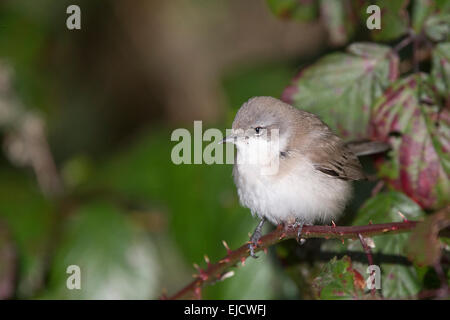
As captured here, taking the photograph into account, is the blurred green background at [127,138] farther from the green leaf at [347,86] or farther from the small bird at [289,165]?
the green leaf at [347,86]

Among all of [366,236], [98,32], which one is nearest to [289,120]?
[366,236]

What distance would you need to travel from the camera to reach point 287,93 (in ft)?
9.19

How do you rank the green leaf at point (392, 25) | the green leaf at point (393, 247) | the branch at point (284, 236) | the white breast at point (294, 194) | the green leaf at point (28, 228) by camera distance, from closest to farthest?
1. the branch at point (284, 236)
2. the green leaf at point (393, 247)
3. the green leaf at point (392, 25)
4. the white breast at point (294, 194)
5. the green leaf at point (28, 228)

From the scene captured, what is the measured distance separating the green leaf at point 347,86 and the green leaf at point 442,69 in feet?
0.67

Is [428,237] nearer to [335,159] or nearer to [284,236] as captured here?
[284,236]

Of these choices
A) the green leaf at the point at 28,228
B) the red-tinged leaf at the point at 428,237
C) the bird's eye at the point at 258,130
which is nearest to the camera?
the red-tinged leaf at the point at 428,237

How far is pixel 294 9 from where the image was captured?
10.0ft

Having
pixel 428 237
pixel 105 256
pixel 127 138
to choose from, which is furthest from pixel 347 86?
pixel 127 138

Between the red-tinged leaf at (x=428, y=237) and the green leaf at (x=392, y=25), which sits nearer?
the red-tinged leaf at (x=428, y=237)

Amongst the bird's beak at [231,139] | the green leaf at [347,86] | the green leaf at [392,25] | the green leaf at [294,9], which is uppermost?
the green leaf at [294,9]

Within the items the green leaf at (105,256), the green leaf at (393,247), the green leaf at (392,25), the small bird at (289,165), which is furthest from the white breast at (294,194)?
the green leaf at (105,256)

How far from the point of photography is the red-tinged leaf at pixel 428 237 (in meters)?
1.75

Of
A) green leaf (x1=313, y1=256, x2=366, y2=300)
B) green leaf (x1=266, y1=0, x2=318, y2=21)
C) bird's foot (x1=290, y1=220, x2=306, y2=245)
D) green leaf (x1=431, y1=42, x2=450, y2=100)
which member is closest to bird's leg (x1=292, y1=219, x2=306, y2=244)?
bird's foot (x1=290, y1=220, x2=306, y2=245)
